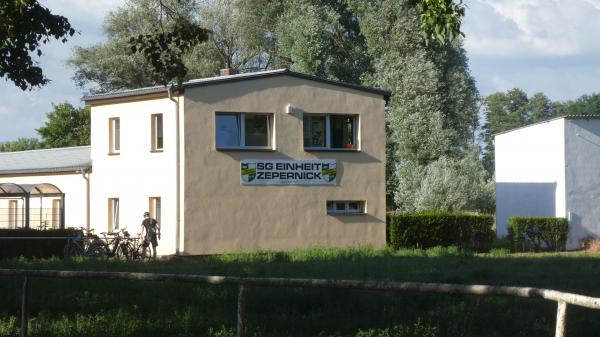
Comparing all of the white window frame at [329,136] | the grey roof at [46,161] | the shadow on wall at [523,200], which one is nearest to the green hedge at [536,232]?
the shadow on wall at [523,200]

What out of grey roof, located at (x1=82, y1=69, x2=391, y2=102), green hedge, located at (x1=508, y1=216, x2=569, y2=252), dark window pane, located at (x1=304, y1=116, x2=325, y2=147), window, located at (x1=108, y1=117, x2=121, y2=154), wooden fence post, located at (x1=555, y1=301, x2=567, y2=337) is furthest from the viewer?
green hedge, located at (x1=508, y1=216, x2=569, y2=252)

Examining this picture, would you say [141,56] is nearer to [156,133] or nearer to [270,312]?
[156,133]

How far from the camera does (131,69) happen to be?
62.6 meters

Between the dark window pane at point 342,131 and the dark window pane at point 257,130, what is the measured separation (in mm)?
2808

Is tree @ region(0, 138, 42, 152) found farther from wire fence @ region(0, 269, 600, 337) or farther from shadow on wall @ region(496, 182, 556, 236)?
wire fence @ region(0, 269, 600, 337)

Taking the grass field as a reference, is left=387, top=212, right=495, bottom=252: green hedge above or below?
above

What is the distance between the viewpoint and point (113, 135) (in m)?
39.9

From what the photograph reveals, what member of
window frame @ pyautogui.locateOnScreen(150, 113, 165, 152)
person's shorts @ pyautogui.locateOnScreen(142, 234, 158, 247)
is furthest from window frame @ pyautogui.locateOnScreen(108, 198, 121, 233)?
person's shorts @ pyautogui.locateOnScreen(142, 234, 158, 247)

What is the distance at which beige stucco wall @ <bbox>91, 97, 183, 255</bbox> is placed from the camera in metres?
36.2

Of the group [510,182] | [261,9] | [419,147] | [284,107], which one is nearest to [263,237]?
[284,107]

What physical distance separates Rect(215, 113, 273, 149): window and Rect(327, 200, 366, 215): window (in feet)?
11.0

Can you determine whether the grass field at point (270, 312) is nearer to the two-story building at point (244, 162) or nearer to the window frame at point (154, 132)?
the two-story building at point (244, 162)

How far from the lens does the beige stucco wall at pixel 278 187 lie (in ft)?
117

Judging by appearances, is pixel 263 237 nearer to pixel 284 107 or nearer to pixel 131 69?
pixel 284 107
